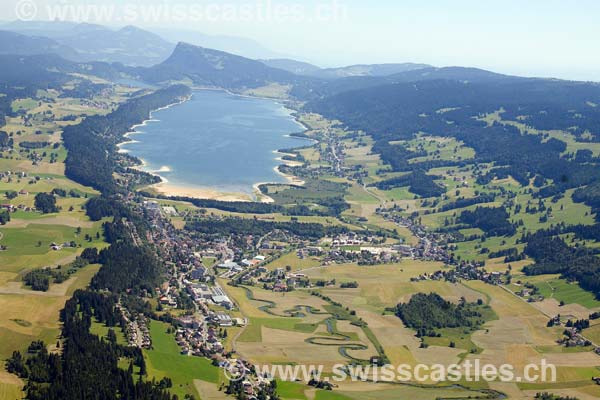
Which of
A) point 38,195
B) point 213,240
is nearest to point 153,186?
point 38,195

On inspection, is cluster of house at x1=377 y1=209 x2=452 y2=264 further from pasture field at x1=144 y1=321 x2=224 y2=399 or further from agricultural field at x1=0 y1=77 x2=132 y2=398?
pasture field at x1=144 y1=321 x2=224 y2=399

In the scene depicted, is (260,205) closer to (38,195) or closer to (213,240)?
(213,240)

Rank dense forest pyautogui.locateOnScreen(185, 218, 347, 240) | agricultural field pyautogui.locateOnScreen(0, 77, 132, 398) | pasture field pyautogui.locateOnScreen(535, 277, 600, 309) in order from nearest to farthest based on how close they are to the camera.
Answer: agricultural field pyautogui.locateOnScreen(0, 77, 132, 398) → pasture field pyautogui.locateOnScreen(535, 277, 600, 309) → dense forest pyautogui.locateOnScreen(185, 218, 347, 240)

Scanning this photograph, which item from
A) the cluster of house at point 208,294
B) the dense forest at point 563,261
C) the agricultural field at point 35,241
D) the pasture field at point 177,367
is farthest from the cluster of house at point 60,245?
the dense forest at point 563,261

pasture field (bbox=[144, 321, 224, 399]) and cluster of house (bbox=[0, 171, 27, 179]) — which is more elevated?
cluster of house (bbox=[0, 171, 27, 179])

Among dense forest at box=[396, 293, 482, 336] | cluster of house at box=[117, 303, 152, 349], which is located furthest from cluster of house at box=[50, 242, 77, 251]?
dense forest at box=[396, 293, 482, 336]

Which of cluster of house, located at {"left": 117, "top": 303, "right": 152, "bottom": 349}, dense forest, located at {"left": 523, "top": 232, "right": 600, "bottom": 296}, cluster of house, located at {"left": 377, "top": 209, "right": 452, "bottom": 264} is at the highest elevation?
dense forest, located at {"left": 523, "top": 232, "right": 600, "bottom": 296}

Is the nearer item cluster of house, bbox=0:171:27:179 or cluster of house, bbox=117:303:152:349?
cluster of house, bbox=117:303:152:349

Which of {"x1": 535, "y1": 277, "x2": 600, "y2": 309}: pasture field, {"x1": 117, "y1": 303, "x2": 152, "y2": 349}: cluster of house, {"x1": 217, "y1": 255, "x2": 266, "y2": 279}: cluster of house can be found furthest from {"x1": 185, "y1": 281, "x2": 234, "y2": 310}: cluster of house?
{"x1": 535, "y1": 277, "x2": 600, "y2": 309}: pasture field

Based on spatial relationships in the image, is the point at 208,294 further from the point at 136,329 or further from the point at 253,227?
the point at 253,227

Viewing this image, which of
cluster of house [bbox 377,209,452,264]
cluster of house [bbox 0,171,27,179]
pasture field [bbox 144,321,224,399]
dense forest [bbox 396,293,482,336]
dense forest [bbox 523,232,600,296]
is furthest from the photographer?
cluster of house [bbox 0,171,27,179]

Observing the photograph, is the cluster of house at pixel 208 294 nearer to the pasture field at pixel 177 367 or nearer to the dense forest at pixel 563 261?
the pasture field at pixel 177 367

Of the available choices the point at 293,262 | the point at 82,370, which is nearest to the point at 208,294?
the point at 293,262
